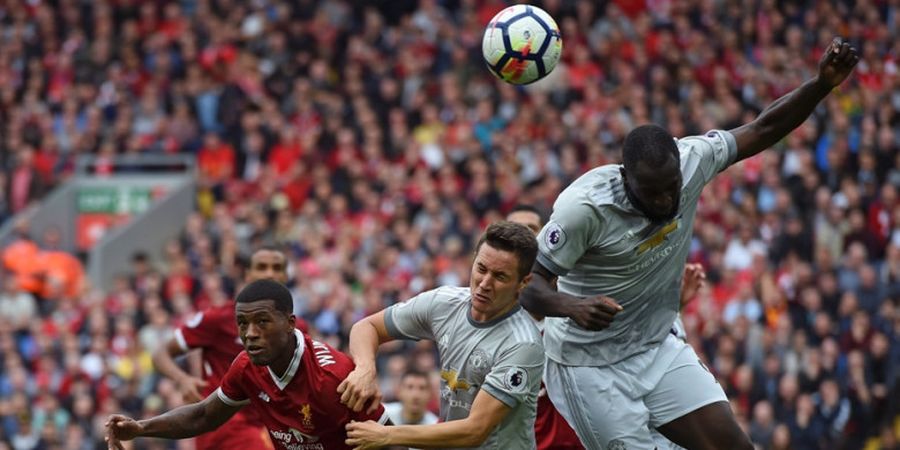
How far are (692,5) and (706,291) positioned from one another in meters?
6.24

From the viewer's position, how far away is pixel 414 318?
6.91 m

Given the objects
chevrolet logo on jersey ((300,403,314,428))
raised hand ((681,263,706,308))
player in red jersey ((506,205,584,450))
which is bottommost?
player in red jersey ((506,205,584,450))

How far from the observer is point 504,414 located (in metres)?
Result: 6.48

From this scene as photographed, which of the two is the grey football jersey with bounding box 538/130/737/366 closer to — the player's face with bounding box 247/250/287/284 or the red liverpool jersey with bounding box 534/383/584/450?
the red liverpool jersey with bounding box 534/383/584/450

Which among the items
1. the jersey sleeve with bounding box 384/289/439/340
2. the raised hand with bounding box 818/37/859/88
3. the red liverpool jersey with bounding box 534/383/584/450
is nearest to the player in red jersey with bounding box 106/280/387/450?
the jersey sleeve with bounding box 384/289/439/340

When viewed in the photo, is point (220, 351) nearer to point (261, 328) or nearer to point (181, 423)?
point (181, 423)

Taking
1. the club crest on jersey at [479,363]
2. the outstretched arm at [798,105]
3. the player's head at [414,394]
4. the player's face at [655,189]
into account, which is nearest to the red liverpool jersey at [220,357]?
the player's head at [414,394]

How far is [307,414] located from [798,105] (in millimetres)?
2755

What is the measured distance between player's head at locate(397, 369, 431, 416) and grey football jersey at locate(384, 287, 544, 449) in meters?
2.29

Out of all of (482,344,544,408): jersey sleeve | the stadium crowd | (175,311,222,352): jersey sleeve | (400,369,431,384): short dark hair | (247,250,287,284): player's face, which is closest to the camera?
(482,344,544,408): jersey sleeve

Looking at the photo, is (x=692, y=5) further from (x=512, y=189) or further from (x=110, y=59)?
(x=110, y=59)

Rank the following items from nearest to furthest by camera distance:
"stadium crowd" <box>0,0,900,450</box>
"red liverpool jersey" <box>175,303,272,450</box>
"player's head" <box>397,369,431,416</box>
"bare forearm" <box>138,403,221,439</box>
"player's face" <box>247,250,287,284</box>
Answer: "bare forearm" <box>138,403,221,439</box> < "player's face" <box>247,250,287,284</box> < "red liverpool jersey" <box>175,303,272,450</box> < "player's head" <box>397,369,431,416</box> < "stadium crowd" <box>0,0,900,450</box>

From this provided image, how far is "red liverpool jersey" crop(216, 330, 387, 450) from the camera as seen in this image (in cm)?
680

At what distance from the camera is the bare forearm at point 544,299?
6.54 meters
